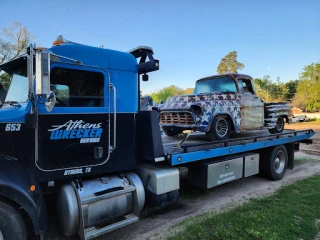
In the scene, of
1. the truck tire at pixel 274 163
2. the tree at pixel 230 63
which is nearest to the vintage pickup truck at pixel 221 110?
the truck tire at pixel 274 163

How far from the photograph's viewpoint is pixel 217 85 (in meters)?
6.34

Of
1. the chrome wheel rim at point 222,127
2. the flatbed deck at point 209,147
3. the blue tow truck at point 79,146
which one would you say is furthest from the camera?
the chrome wheel rim at point 222,127

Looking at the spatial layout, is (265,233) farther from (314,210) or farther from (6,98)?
(6,98)

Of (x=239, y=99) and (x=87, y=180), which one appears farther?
(x=239, y=99)

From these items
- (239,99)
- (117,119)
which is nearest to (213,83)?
(239,99)

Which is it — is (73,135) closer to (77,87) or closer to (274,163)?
(77,87)

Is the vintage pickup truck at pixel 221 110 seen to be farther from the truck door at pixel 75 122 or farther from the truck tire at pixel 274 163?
the truck door at pixel 75 122

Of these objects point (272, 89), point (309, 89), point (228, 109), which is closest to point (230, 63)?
point (309, 89)

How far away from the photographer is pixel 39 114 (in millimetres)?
3021

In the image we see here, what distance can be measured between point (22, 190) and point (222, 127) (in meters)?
4.17

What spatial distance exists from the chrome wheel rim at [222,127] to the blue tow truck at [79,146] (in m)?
1.31

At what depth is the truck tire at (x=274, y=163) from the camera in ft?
21.0

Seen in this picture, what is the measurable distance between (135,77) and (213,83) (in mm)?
3140

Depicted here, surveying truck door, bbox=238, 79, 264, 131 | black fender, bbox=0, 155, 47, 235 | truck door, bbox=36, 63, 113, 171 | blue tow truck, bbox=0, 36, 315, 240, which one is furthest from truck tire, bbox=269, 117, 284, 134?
black fender, bbox=0, 155, 47, 235
